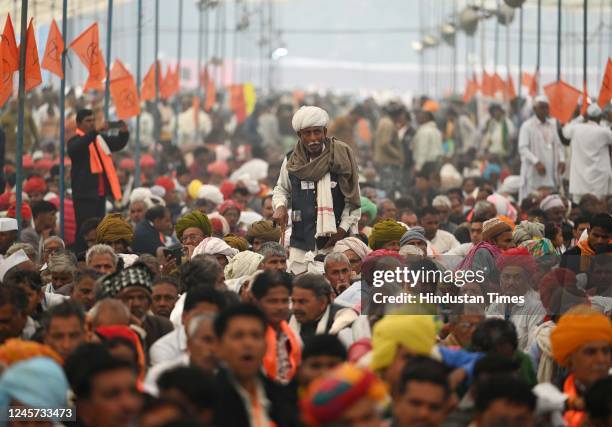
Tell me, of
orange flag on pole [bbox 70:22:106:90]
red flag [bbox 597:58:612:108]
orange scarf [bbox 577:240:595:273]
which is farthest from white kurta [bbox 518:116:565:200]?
orange scarf [bbox 577:240:595:273]

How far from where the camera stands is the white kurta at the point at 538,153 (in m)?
19.7

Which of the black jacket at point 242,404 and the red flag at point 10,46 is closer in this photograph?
the black jacket at point 242,404

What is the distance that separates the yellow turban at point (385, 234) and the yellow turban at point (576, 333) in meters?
4.17

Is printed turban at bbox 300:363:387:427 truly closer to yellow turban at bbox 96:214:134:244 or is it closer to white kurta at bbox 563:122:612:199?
yellow turban at bbox 96:214:134:244

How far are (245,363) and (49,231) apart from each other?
835 centimetres

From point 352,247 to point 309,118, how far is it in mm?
997

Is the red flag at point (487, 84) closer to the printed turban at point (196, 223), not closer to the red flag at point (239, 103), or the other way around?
the red flag at point (239, 103)

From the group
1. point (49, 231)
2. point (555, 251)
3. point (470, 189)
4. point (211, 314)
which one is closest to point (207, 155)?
point (470, 189)

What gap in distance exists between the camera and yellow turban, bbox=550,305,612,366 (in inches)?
313

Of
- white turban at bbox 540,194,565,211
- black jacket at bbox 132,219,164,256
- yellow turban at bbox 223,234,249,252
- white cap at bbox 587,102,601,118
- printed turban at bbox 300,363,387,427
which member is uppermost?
white cap at bbox 587,102,601,118

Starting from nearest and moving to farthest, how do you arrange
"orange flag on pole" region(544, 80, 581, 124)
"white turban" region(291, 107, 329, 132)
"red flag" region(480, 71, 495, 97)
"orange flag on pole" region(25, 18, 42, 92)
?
1. "white turban" region(291, 107, 329, 132)
2. "orange flag on pole" region(25, 18, 42, 92)
3. "orange flag on pole" region(544, 80, 581, 124)
4. "red flag" region(480, 71, 495, 97)

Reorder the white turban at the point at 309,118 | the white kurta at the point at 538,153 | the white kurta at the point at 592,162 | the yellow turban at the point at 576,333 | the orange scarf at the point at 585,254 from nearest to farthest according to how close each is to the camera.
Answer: the yellow turban at the point at 576,333 < the orange scarf at the point at 585,254 < the white turban at the point at 309,118 < the white kurta at the point at 592,162 < the white kurta at the point at 538,153

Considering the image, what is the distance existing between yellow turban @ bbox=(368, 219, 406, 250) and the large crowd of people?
0.03 metres

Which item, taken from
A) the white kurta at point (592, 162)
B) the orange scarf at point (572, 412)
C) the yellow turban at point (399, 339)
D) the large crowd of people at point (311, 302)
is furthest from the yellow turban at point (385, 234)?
the white kurta at point (592, 162)
